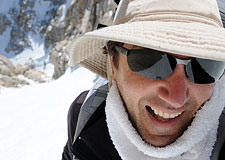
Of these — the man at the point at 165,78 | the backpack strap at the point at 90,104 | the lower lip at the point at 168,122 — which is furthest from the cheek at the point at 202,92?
the backpack strap at the point at 90,104

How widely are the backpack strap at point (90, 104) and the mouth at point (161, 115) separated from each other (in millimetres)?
487

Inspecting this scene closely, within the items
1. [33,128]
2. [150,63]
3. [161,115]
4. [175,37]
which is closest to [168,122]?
[161,115]

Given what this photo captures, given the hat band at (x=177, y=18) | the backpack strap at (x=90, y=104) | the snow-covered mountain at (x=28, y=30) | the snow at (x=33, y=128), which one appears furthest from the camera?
the snow-covered mountain at (x=28, y=30)

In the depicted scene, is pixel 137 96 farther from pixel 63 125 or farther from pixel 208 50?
pixel 63 125

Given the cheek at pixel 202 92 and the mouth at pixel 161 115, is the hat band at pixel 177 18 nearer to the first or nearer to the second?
the cheek at pixel 202 92

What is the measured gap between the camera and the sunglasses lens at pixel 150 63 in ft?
3.17

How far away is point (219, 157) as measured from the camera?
112cm

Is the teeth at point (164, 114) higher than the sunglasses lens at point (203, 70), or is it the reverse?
the sunglasses lens at point (203, 70)

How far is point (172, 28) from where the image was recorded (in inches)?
33.1

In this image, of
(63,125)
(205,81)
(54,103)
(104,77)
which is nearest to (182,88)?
(205,81)

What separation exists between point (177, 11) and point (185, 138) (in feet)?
1.85

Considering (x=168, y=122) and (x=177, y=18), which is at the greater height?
(x=177, y=18)

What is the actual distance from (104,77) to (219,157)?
906 millimetres

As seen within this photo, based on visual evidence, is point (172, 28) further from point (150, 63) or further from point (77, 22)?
point (77, 22)
